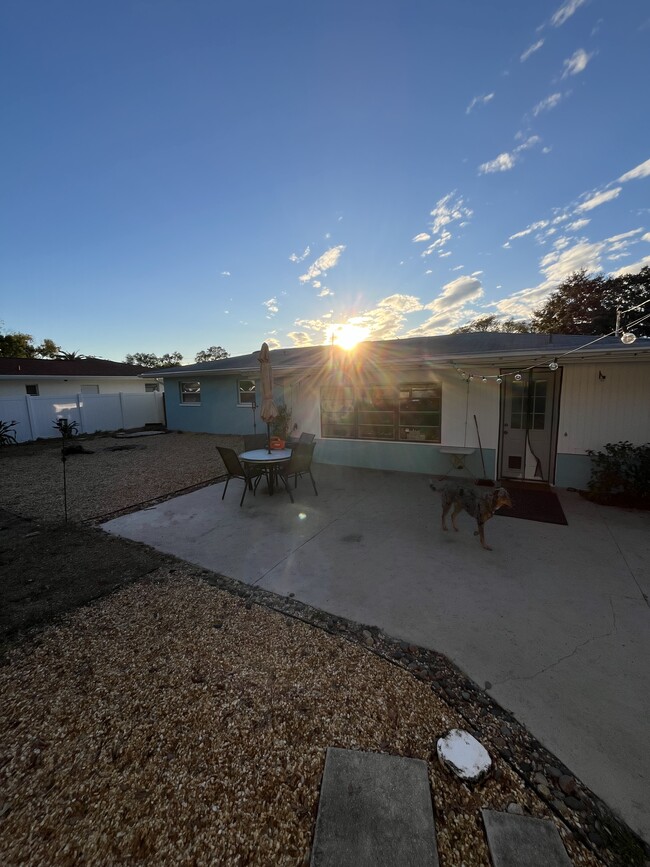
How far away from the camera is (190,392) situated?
14391mm

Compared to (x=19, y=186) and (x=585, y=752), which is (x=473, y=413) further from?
(x=19, y=186)

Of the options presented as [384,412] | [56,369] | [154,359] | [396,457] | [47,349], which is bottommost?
[396,457]

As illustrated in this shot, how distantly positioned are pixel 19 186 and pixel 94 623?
10601 millimetres

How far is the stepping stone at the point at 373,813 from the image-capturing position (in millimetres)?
1377

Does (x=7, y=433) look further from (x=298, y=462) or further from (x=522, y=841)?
(x=522, y=841)

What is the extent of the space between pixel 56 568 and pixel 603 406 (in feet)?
28.5

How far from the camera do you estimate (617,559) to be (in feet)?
12.8

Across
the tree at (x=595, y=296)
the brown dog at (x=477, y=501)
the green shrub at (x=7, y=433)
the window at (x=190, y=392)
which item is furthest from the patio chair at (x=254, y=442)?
the tree at (x=595, y=296)

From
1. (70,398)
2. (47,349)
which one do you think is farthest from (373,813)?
(47,349)

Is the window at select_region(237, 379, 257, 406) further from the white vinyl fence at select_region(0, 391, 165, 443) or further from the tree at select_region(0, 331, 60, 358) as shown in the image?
the tree at select_region(0, 331, 60, 358)

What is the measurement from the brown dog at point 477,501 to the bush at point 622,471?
2.72 metres

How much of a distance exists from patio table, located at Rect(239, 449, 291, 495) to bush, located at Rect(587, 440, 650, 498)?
547 cm

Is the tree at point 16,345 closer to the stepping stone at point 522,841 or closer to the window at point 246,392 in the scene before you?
the window at point 246,392

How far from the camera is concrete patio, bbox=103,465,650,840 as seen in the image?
78.8 inches
